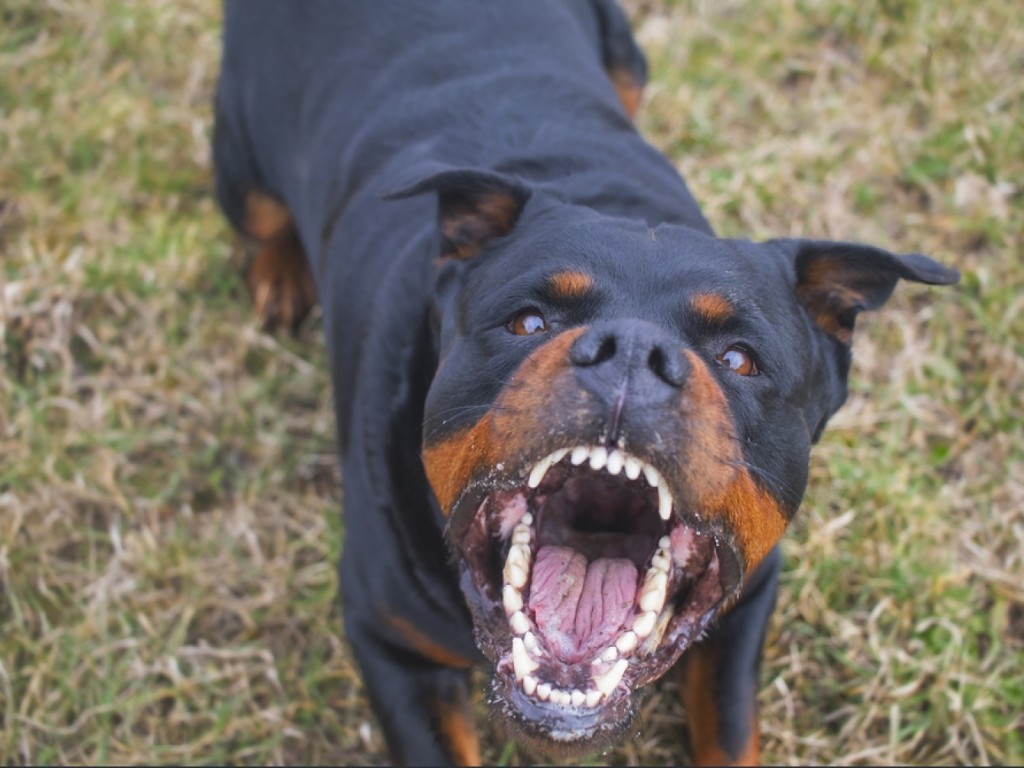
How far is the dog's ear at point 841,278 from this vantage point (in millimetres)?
2295

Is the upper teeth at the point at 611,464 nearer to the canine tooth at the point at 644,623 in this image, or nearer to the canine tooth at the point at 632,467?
the canine tooth at the point at 632,467

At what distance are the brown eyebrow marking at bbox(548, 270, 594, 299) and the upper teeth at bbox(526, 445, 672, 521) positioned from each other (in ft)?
1.01

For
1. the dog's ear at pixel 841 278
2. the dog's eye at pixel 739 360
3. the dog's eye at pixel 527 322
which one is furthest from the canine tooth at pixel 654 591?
the dog's ear at pixel 841 278

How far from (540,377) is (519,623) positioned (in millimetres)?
466

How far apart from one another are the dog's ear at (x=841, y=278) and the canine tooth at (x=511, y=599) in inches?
34.2

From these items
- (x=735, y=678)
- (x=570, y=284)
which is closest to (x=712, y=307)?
(x=570, y=284)

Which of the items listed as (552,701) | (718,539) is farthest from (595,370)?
(552,701)

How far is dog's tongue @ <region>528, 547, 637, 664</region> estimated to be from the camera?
218 cm

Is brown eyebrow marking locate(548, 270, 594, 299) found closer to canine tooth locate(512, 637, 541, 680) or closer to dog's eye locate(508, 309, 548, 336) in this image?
dog's eye locate(508, 309, 548, 336)

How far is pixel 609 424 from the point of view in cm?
186

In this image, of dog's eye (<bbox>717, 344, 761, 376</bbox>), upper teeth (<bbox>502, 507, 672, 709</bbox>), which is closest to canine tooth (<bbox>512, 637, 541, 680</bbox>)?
upper teeth (<bbox>502, 507, 672, 709</bbox>)

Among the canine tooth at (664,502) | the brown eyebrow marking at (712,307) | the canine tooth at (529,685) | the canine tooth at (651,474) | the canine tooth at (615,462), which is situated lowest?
the canine tooth at (529,685)

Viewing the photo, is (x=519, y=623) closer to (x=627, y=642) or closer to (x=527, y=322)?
(x=627, y=642)

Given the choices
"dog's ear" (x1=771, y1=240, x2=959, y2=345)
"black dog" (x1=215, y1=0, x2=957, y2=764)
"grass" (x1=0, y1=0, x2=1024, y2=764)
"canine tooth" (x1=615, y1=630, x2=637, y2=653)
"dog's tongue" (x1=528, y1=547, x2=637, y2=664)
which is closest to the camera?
"black dog" (x1=215, y1=0, x2=957, y2=764)
